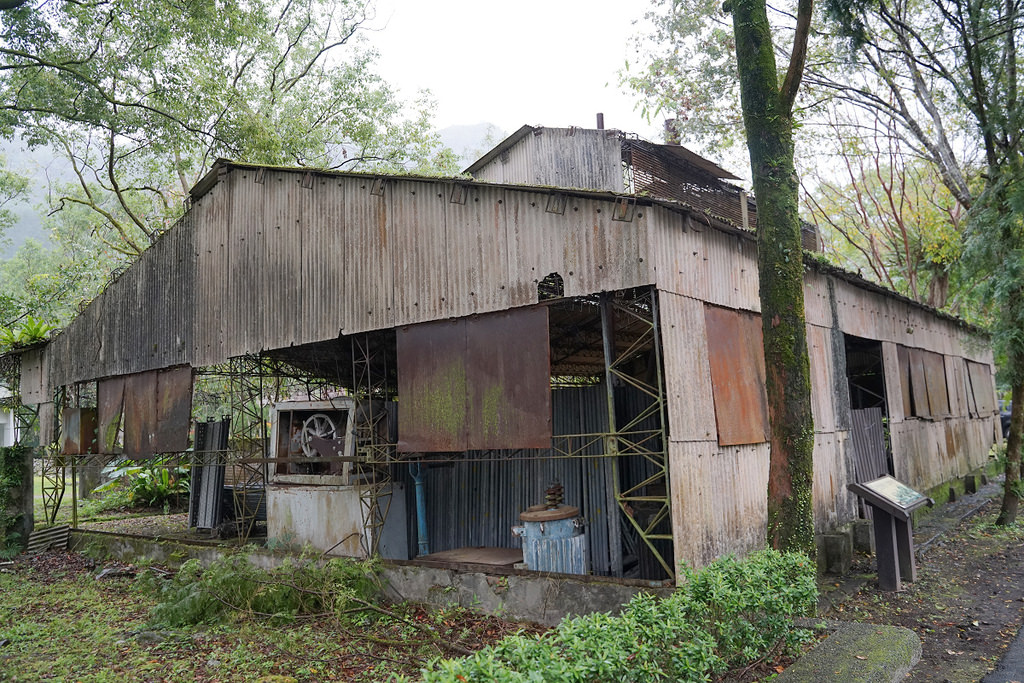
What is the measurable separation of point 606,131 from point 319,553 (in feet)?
32.5

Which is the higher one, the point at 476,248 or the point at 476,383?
the point at 476,248

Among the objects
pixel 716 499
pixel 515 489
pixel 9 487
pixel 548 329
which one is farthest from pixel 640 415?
pixel 9 487

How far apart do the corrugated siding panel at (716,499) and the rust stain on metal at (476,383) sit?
5.64 ft

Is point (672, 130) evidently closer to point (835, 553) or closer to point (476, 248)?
point (476, 248)

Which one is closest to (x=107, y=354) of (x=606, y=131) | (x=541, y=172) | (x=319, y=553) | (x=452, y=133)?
(x=319, y=553)

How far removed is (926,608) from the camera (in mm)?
8641

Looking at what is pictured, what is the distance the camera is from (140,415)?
14.7m

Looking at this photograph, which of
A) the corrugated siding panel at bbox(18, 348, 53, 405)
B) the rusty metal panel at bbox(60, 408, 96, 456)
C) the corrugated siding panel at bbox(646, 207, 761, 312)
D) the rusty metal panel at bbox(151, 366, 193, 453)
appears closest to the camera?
the corrugated siding panel at bbox(646, 207, 761, 312)

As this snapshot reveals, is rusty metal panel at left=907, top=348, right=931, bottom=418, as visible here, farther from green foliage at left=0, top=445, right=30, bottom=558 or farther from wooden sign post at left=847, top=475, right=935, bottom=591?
green foliage at left=0, top=445, right=30, bottom=558

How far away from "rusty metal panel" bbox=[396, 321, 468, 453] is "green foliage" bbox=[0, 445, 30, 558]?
39.3 ft

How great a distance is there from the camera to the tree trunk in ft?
41.4

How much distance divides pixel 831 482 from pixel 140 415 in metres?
13.4

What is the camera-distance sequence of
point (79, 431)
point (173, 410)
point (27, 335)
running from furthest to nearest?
point (27, 335) < point (79, 431) < point (173, 410)

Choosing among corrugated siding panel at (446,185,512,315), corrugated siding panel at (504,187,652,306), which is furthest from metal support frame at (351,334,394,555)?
corrugated siding panel at (504,187,652,306)
